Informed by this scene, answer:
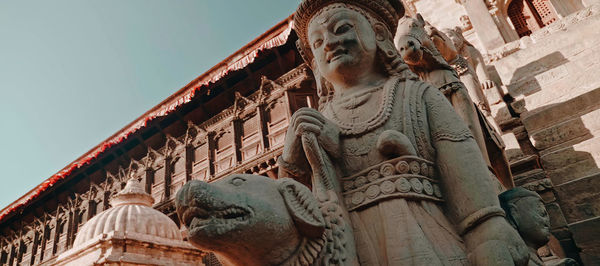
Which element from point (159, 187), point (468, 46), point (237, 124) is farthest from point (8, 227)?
point (468, 46)

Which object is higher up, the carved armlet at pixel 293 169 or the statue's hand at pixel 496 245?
the carved armlet at pixel 293 169

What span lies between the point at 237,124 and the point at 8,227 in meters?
15.4

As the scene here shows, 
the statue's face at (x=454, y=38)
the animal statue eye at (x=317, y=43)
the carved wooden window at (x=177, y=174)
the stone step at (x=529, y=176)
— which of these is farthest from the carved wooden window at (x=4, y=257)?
the stone step at (x=529, y=176)

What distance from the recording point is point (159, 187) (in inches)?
554

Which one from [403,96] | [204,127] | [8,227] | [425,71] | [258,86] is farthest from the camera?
[8,227]

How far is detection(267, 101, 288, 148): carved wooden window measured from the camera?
1123cm

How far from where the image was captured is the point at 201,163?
42.9 ft

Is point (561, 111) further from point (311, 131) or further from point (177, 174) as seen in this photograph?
point (177, 174)

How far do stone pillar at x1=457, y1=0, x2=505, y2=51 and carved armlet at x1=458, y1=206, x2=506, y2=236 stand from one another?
561cm

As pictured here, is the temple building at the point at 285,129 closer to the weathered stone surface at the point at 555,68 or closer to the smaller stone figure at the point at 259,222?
the weathered stone surface at the point at 555,68

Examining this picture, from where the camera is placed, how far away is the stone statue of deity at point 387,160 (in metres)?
1.57

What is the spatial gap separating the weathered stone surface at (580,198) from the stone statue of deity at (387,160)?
8.44ft

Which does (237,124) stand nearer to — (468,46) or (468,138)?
(468,46)

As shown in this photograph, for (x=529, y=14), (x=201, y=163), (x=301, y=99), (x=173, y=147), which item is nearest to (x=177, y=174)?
(x=173, y=147)
